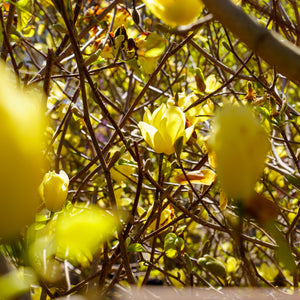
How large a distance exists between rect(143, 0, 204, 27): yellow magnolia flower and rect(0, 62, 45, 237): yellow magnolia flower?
0.86 feet

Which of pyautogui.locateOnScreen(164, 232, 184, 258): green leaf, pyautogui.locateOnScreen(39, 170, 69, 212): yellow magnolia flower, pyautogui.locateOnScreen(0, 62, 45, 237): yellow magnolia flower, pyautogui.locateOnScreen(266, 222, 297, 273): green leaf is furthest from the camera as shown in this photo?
pyautogui.locateOnScreen(164, 232, 184, 258): green leaf

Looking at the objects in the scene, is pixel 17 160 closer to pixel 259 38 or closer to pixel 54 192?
pixel 259 38

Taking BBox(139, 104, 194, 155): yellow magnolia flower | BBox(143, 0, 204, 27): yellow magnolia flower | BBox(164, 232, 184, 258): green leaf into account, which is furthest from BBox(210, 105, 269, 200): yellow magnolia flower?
BBox(164, 232, 184, 258): green leaf

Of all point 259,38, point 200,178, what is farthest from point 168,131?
point 259,38

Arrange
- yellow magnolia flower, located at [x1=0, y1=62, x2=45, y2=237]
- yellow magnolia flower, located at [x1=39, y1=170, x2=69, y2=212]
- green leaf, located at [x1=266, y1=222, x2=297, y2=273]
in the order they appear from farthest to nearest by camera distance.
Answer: yellow magnolia flower, located at [x1=39, y1=170, x2=69, y2=212] → green leaf, located at [x1=266, y1=222, x2=297, y2=273] → yellow magnolia flower, located at [x1=0, y1=62, x2=45, y2=237]

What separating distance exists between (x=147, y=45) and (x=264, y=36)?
34cm

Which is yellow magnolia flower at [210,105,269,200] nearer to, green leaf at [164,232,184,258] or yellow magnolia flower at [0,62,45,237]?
yellow magnolia flower at [0,62,45,237]

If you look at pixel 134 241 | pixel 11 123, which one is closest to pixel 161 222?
pixel 134 241

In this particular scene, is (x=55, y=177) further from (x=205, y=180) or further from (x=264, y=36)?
(x=264, y=36)

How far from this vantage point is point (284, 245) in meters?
0.33

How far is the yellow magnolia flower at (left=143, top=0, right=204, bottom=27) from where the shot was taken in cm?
41

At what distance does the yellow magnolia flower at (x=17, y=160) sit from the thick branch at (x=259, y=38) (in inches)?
8.5

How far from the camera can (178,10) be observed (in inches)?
16.5

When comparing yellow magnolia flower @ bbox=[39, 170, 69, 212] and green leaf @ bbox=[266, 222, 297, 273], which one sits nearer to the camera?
green leaf @ bbox=[266, 222, 297, 273]
